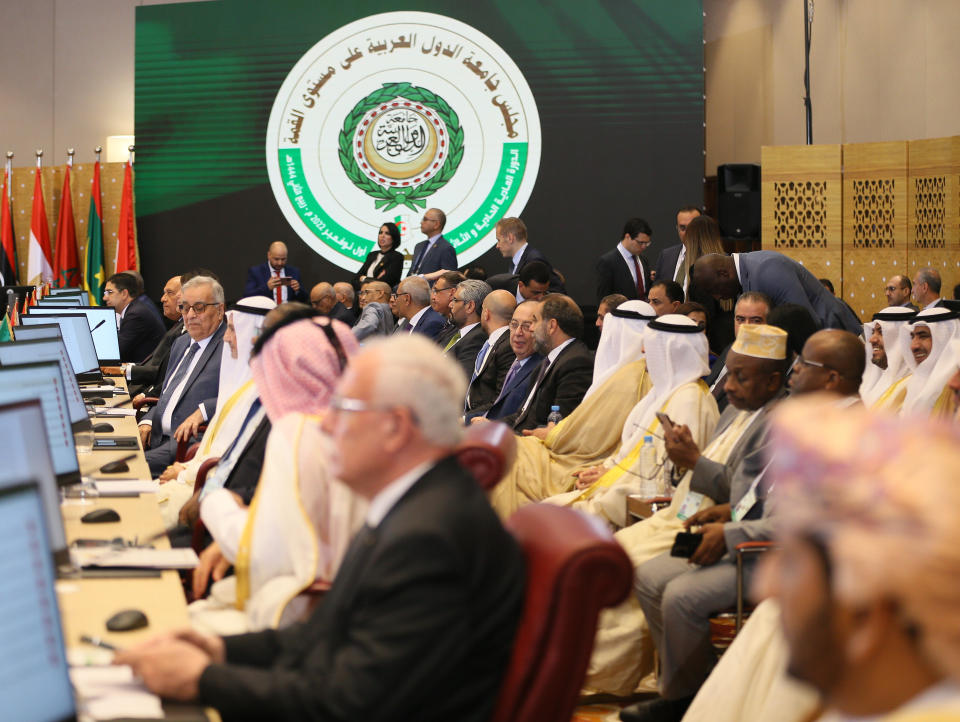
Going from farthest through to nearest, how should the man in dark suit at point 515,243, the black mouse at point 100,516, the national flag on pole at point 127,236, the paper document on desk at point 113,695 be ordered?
1. the national flag on pole at point 127,236
2. the man in dark suit at point 515,243
3. the black mouse at point 100,516
4. the paper document on desk at point 113,695

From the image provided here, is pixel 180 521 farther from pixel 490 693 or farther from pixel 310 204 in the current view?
pixel 310 204

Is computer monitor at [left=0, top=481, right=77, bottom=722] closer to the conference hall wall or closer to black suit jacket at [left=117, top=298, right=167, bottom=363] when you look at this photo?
black suit jacket at [left=117, top=298, right=167, bottom=363]

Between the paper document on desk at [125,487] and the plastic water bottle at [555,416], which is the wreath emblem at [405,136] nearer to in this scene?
the plastic water bottle at [555,416]

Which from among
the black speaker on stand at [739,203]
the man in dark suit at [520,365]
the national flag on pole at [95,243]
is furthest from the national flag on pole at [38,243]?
the man in dark suit at [520,365]

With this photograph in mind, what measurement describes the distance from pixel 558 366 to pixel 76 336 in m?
3.00

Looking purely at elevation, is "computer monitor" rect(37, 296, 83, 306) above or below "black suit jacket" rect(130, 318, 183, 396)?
above

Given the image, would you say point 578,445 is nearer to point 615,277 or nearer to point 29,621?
point 29,621

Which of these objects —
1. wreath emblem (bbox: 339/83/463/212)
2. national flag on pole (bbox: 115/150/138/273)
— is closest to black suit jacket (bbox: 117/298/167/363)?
wreath emblem (bbox: 339/83/463/212)

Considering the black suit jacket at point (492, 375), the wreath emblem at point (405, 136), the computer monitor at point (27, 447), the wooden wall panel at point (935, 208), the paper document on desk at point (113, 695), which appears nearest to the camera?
the paper document on desk at point (113, 695)

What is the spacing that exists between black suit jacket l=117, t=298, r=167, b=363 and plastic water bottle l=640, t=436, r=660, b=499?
5.14 m

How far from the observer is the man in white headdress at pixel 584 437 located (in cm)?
486

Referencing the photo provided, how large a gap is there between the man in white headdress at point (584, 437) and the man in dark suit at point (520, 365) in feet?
2.67

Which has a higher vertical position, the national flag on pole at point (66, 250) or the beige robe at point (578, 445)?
the national flag on pole at point (66, 250)

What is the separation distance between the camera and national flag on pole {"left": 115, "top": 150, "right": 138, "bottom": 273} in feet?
39.7
